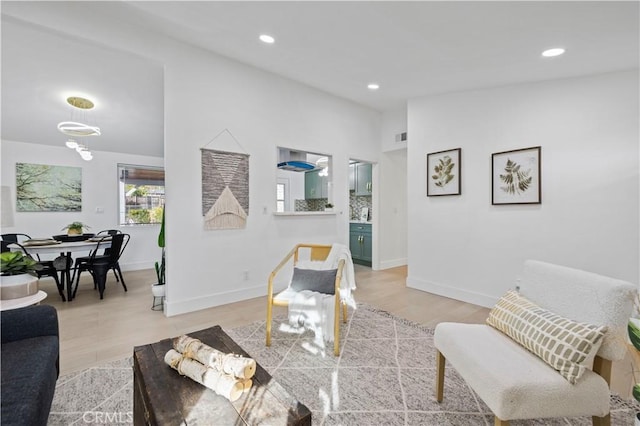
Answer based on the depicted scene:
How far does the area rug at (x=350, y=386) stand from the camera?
1.57 m

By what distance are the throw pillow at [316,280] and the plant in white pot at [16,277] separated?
6.13ft

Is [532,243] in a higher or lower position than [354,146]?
lower

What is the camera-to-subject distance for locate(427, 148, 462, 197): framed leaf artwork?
373 cm

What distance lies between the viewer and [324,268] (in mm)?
2824

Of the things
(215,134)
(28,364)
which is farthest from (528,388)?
(215,134)

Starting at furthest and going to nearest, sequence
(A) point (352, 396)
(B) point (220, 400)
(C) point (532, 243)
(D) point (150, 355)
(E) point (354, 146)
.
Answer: (E) point (354, 146)
(C) point (532, 243)
(A) point (352, 396)
(D) point (150, 355)
(B) point (220, 400)

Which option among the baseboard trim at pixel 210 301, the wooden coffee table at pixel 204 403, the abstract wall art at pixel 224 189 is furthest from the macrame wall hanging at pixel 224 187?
the wooden coffee table at pixel 204 403

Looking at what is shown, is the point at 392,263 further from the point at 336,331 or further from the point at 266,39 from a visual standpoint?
the point at 266,39

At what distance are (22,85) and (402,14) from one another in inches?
169

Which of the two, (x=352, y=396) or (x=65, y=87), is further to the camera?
(x=65, y=87)

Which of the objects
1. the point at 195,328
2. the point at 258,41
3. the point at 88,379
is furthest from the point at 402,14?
the point at 88,379

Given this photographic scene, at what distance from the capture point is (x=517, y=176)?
10.7 ft

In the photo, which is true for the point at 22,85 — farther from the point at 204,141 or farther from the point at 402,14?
the point at 402,14

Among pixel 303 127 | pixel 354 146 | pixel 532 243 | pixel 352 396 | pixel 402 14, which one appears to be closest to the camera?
pixel 352 396
